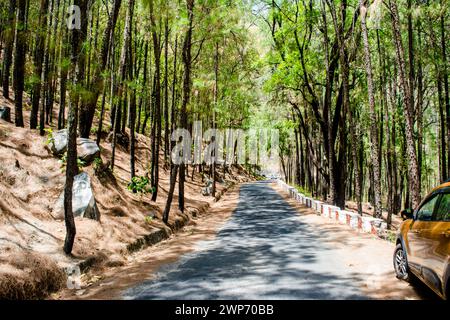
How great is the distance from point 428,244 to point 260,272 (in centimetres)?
346

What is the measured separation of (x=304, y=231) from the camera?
13.3 metres

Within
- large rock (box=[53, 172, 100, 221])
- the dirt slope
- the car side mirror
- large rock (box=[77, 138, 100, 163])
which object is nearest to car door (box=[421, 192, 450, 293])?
the car side mirror

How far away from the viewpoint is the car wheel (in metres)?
6.55

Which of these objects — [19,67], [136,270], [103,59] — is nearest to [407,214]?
[136,270]

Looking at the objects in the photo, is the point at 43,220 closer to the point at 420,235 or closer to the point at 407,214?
the point at 407,214

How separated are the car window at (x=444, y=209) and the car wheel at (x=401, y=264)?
1463 mm

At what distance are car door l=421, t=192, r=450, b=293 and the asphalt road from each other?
1.22 meters

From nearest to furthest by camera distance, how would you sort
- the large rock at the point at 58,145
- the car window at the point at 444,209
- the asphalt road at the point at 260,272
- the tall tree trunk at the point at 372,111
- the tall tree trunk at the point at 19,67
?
the car window at the point at 444,209
the asphalt road at the point at 260,272
the large rock at the point at 58,145
the tall tree trunk at the point at 19,67
the tall tree trunk at the point at 372,111

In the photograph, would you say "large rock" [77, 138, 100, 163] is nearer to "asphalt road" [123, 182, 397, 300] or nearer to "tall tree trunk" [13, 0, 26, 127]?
"tall tree trunk" [13, 0, 26, 127]

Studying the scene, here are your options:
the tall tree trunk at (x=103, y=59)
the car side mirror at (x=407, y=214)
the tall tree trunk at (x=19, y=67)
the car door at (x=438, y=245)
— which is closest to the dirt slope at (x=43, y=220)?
the tall tree trunk at (x=19, y=67)

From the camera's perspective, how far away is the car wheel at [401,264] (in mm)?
6547

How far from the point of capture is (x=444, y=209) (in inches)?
203

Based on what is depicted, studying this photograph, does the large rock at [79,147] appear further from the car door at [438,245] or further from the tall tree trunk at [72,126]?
the car door at [438,245]
